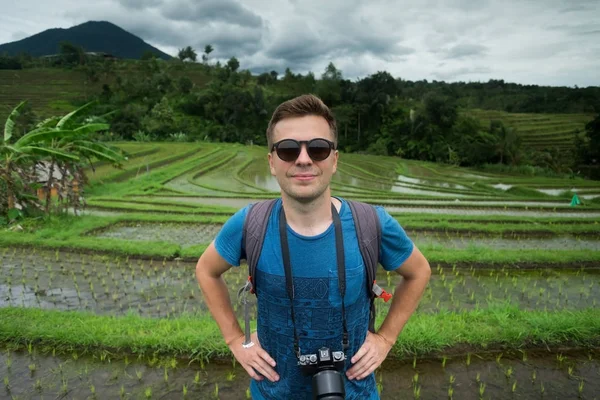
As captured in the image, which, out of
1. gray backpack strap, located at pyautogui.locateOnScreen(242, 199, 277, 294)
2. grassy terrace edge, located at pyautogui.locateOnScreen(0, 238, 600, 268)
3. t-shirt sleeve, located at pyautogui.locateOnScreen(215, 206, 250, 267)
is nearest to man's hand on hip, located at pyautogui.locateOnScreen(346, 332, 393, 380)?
gray backpack strap, located at pyautogui.locateOnScreen(242, 199, 277, 294)

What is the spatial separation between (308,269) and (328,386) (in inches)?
16.4

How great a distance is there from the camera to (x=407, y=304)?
1682 millimetres

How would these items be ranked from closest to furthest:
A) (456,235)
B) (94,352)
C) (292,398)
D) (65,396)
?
(292,398), (65,396), (94,352), (456,235)

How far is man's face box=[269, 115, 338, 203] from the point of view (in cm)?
145

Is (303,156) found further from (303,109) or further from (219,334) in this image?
(219,334)

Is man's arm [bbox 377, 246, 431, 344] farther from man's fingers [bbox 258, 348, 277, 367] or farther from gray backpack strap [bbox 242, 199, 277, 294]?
→ gray backpack strap [bbox 242, 199, 277, 294]

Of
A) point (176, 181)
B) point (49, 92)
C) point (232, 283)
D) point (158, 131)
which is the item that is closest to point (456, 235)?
point (232, 283)

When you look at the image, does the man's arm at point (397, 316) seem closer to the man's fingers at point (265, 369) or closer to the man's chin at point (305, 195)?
the man's fingers at point (265, 369)

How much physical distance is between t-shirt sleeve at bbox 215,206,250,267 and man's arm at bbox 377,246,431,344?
2.18 ft

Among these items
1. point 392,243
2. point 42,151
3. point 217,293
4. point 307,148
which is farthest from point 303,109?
point 42,151

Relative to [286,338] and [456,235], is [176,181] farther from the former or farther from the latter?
[286,338]

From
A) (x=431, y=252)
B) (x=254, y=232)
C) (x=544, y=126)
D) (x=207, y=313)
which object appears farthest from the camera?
(x=544, y=126)

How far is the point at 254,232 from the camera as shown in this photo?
1.55m

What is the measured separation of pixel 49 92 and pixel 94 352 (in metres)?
55.7
